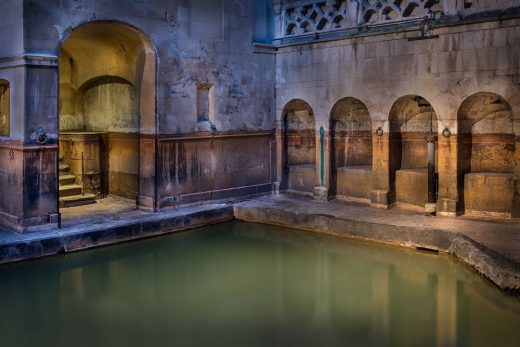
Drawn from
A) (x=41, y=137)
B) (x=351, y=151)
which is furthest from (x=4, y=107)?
(x=351, y=151)

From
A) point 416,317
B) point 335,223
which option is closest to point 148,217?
point 335,223

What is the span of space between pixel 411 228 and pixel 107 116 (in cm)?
720

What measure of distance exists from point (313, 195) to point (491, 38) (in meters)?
4.78

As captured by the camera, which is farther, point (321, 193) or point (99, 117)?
point (99, 117)

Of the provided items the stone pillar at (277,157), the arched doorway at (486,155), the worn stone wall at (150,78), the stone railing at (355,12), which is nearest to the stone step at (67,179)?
the worn stone wall at (150,78)

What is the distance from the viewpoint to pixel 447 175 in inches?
396

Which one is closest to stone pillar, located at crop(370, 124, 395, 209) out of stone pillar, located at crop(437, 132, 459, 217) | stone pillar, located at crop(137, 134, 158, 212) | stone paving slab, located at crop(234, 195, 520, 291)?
stone paving slab, located at crop(234, 195, 520, 291)

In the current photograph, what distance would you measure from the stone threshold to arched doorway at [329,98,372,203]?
19.0 inches

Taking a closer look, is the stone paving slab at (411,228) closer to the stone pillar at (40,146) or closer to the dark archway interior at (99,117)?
the dark archway interior at (99,117)

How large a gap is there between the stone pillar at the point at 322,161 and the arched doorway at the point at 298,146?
0.62 meters

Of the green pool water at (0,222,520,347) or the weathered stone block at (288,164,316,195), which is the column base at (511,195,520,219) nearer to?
the green pool water at (0,222,520,347)

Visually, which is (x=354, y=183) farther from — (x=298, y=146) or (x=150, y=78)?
(x=150, y=78)

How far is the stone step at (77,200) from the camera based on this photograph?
37.5 ft

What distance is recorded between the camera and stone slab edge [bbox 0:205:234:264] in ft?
A: 27.8
